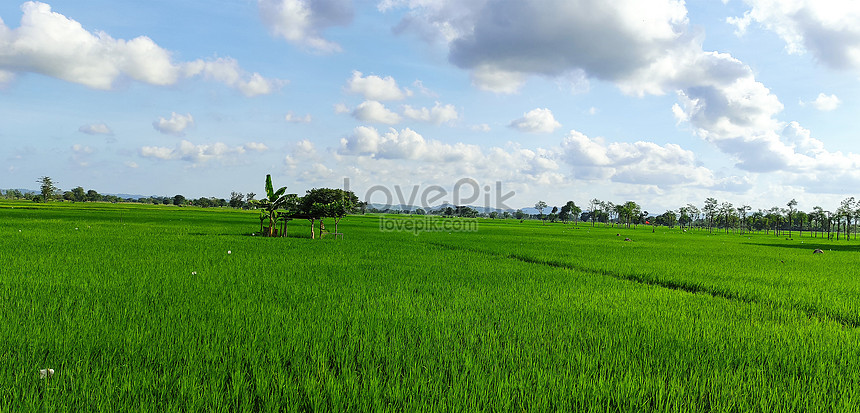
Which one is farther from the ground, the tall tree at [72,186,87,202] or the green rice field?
the tall tree at [72,186,87,202]

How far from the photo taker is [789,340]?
5254 millimetres

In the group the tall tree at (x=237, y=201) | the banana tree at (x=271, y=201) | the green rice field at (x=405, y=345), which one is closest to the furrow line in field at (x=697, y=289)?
the green rice field at (x=405, y=345)

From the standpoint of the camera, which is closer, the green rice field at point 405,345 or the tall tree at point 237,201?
the green rice field at point 405,345

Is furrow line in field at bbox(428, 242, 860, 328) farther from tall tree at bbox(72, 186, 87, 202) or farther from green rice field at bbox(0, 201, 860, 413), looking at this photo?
tall tree at bbox(72, 186, 87, 202)

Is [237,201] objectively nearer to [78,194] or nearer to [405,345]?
[78,194]

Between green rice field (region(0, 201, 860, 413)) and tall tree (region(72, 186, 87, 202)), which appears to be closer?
green rice field (region(0, 201, 860, 413))

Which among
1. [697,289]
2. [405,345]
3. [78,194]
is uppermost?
[78,194]

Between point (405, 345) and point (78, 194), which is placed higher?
point (78, 194)

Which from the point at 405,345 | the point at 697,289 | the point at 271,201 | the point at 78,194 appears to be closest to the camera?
the point at 405,345

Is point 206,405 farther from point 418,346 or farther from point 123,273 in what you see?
point 123,273

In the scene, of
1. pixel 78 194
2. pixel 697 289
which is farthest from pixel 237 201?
pixel 697 289

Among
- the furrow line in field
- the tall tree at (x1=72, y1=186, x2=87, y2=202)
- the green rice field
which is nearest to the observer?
the green rice field

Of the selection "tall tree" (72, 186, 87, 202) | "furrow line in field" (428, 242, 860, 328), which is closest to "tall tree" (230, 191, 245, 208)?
"tall tree" (72, 186, 87, 202)

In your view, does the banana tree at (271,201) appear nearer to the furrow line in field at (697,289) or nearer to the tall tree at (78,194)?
the furrow line in field at (697,289)
